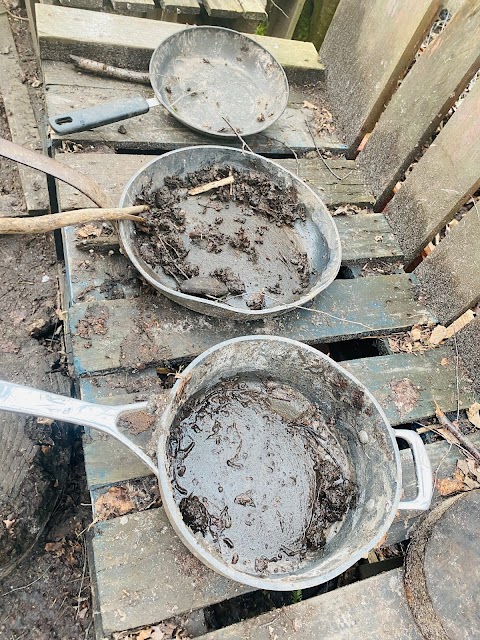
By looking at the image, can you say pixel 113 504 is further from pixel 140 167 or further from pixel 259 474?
pixel 140 167

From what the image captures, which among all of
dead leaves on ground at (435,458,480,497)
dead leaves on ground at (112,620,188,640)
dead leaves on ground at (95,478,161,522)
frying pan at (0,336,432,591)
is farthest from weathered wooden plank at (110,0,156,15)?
dead leaves on ground at (112,620,188,640)

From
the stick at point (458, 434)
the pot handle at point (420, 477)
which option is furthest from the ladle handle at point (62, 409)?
the stick at point (458, 434)

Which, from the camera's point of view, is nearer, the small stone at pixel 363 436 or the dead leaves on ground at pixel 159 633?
the dead leaves on ground at pixel 159 633

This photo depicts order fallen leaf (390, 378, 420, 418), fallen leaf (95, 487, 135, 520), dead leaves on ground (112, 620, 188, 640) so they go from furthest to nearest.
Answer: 1. fallen leaf (390, 378, 420, 418)
2. fallen leaf (95, 487, 135, 520)
3. dead leaves on ground (112, 620, 188, 640)

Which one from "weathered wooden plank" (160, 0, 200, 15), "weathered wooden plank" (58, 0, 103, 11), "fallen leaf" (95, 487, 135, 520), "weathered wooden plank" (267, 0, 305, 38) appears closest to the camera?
"fallen leaf" (95, 487, 135, 520)

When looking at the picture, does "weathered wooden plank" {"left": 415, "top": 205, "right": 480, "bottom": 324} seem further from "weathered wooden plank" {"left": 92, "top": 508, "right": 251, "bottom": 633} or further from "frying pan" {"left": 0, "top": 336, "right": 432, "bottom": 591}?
"weathered wooden plank" {"left": 92, "top": 508, "right": 251, "bottom": 633}

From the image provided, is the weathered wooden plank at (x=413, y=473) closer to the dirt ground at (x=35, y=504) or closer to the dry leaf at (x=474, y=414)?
the dry leaf at (x=474, y=414)

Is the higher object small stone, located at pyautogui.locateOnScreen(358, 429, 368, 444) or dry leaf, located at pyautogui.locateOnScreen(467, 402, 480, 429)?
small stone, located at pyautogui.locateOnScreen(358, 429, 368, 444)

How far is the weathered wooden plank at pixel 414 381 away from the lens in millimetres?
1758

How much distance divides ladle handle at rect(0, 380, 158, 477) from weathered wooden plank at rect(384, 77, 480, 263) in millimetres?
1446

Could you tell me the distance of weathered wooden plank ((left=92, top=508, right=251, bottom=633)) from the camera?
127 cm

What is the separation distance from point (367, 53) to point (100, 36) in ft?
4.11

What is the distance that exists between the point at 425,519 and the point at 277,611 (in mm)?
525

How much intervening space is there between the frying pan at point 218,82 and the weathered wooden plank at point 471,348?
4.00ft
